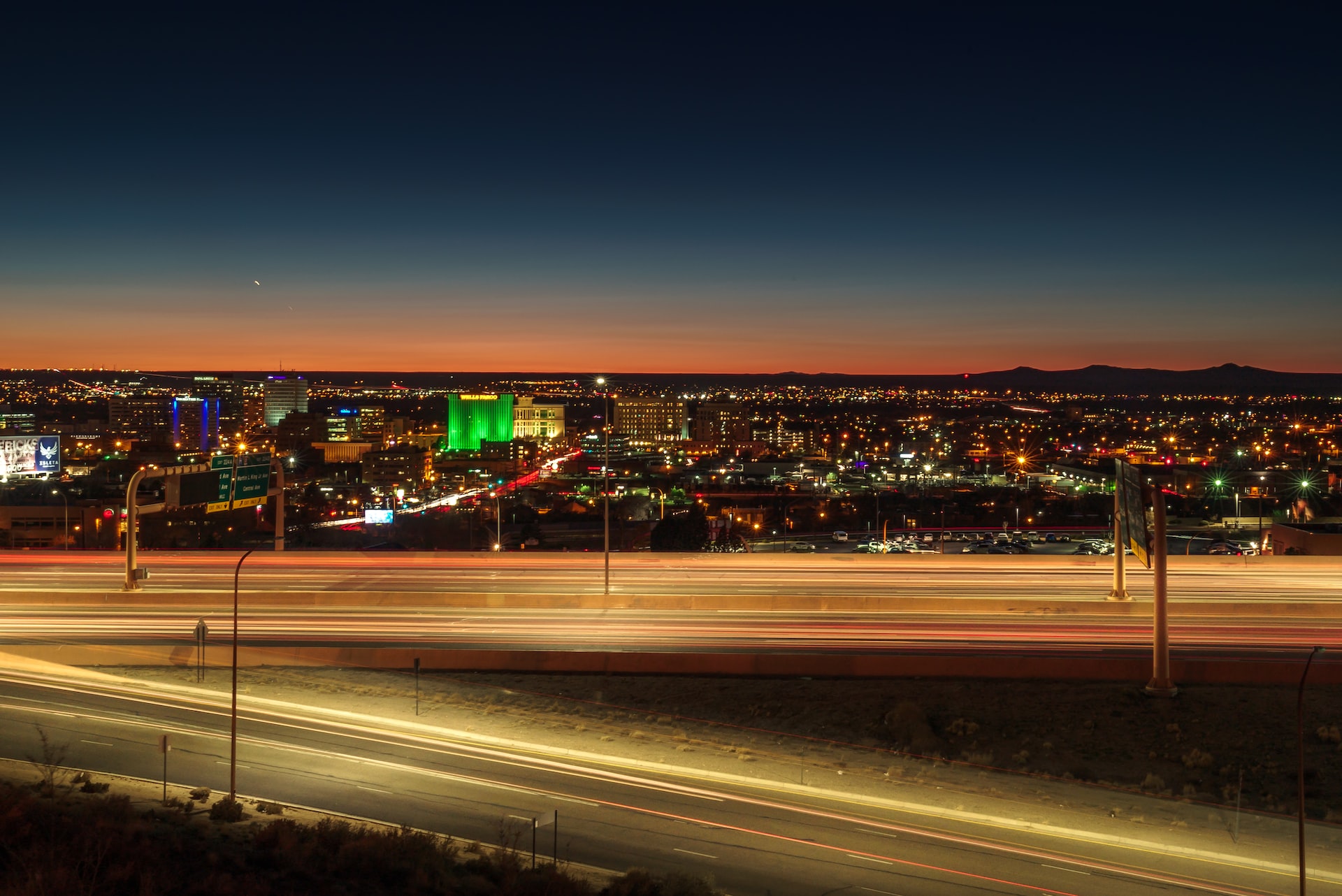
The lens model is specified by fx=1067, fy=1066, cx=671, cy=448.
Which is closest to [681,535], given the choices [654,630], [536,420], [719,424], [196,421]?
[654,630]

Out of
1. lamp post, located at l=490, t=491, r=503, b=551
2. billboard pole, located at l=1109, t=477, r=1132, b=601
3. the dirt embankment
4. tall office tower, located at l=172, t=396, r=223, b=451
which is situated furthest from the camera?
tall office tower, located at l=172, t=396, r=223, b=451

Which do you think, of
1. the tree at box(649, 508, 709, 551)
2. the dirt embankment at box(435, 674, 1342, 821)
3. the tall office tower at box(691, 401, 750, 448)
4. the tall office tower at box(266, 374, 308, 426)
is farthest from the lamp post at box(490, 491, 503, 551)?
the tall office tower at box(266, 374, 308, 426)

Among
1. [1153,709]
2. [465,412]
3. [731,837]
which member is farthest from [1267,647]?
[465,412]

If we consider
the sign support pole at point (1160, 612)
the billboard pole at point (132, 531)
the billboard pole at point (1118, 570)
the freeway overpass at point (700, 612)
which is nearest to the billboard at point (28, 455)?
the freeway overpass at point (700, 612)

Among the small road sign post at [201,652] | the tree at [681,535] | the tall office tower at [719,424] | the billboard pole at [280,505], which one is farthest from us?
the tall office tower at [719,424]

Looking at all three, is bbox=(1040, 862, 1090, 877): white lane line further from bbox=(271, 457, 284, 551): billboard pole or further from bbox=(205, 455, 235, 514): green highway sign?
bbox=(205, 455, 235, 514): green highway sign

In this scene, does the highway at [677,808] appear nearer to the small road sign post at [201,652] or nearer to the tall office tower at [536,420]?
Result: the small road sign post at [201,652]
